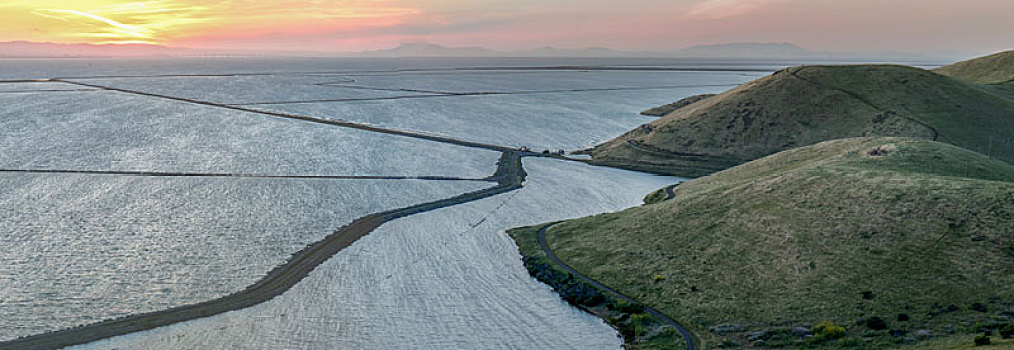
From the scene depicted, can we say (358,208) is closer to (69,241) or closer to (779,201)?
(69,241)

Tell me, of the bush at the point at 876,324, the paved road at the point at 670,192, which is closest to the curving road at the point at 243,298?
the paved road at the point at 670,192

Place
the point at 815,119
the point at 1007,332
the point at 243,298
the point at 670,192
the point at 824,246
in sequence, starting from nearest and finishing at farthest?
the point at 1007,332
the point at 243,298
the point at 824,246
the point at 670,192
the point at 815,119

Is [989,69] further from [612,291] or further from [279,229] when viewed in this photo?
[279,229]

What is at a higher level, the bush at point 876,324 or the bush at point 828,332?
the bush at point 876,324

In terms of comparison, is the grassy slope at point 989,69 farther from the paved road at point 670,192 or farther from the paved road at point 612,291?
the paved road at point 612,291

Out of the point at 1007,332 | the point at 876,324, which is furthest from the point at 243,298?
the point at 1007,332

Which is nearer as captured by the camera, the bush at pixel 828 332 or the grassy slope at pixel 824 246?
the bush at pixel 828 332
